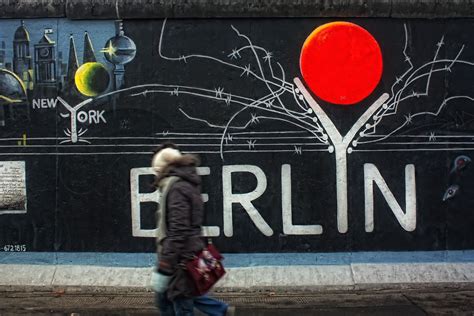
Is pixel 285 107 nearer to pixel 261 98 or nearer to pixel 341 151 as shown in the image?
pixel 261 98

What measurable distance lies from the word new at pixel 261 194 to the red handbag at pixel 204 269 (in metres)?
2.97

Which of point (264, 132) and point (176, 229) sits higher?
point (264, 132)

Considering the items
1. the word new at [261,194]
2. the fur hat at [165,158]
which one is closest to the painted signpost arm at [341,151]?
the word new at [261,194]

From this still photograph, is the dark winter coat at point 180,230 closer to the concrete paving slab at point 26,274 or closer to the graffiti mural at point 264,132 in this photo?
the graffiti mural at point 264,132

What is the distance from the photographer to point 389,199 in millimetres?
8055

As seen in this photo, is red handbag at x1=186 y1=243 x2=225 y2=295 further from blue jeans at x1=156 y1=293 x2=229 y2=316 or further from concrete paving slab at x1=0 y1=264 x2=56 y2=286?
concrete paving slab at x1=0 y1=264 x2=56 y2=286

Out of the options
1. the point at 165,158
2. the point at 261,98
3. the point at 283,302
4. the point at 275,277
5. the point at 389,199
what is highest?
the point at 261,98

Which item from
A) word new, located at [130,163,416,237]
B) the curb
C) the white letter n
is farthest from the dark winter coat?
the white letter n

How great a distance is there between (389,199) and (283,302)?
2.00m

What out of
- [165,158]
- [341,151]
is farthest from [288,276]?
[165,158]

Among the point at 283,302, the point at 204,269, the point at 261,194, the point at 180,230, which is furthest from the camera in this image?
the point at 261,194

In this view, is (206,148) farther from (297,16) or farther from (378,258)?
(378,258)

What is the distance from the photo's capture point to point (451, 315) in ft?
22.0

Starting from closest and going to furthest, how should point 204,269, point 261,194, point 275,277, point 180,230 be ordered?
point 180,230
point 204,269
point 275,277
point 261,194
